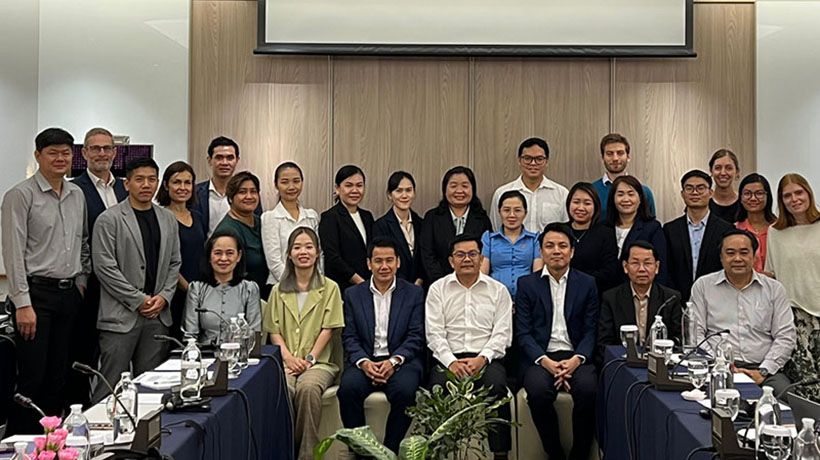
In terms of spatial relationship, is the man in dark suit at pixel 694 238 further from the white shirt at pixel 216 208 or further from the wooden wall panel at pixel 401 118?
the white shirt at pixel 216 208

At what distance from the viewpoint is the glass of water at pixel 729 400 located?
9.75ft

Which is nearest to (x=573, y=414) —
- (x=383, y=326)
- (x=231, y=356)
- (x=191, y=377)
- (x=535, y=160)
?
(x=383, y=326)

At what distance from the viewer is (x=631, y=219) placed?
5242mm

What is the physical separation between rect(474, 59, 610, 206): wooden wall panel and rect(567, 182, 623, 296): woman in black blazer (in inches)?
45.7

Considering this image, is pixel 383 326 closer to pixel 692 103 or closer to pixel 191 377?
pixel 191 377

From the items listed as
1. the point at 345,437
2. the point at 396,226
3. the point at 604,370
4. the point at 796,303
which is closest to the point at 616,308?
the point at 604,370

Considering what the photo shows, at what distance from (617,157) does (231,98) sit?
110 inches

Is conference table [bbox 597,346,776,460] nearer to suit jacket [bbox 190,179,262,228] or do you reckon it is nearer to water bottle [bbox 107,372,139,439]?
water bottle [bbox 107,372,139,439]

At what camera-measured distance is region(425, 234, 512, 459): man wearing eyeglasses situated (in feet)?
16.2

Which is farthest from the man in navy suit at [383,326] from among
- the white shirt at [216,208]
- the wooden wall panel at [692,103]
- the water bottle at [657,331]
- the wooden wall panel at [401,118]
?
the wooden wall panel at [692,103]

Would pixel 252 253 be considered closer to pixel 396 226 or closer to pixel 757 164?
pixel 396 226

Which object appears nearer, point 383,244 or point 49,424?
point 49,424

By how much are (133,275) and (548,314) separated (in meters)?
2.28

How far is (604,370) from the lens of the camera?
455 cm
